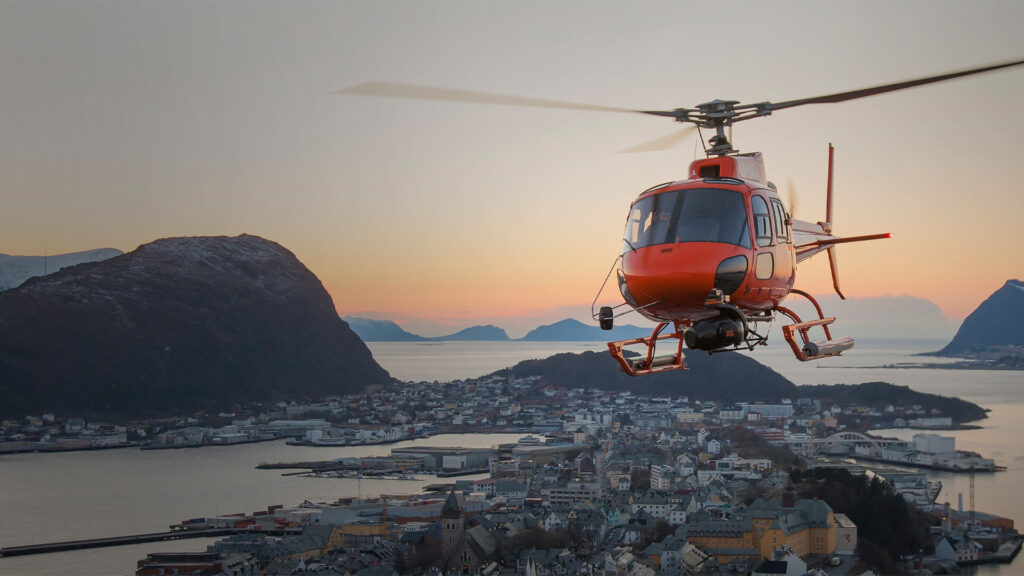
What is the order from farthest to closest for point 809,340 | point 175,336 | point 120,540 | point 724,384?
point 175,336
point 724,384
point 120,540
point 809,340

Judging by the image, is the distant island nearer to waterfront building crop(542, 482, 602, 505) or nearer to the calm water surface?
the calm water surface

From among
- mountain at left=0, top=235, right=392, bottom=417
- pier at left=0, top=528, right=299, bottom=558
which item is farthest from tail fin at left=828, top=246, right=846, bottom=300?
mountain at left=0, top=235, right=392, bottom=417

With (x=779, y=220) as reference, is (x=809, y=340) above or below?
below

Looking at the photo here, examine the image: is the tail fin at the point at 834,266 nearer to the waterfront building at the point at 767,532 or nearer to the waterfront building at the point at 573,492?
the waterfront building at the point at 767,532

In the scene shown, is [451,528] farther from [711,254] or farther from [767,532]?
[711,254]

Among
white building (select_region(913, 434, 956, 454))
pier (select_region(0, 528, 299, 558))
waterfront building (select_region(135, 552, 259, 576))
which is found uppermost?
white building (select_region(913, 434, 956, 454))

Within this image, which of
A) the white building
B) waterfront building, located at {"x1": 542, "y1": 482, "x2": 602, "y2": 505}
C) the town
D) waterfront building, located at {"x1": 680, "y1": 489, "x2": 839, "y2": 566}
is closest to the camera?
the town

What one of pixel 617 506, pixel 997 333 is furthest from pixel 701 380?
pixel 997 333
